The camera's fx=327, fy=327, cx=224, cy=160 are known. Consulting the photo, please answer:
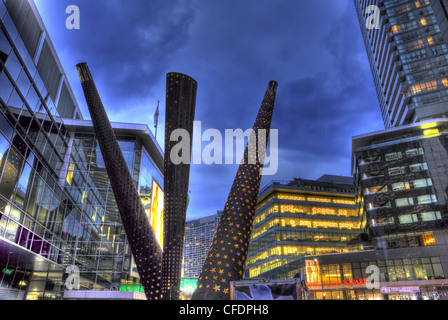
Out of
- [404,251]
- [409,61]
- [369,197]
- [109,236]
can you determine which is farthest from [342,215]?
[109,236]

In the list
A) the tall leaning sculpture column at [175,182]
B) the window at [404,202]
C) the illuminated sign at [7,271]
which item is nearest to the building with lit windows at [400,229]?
the window at [404,202]

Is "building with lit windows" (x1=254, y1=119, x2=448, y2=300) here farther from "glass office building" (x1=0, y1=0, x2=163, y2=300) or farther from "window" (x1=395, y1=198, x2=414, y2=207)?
"glass office building" (x1=0, y1=0, x2=163, y2=300)

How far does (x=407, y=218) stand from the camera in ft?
170

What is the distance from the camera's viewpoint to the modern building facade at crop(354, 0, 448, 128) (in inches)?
2968

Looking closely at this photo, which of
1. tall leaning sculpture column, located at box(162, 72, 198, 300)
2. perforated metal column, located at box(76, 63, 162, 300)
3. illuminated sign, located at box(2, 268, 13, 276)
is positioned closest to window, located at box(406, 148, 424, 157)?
tall leaning sculpture column, located at box(162, 72, 198, 300)

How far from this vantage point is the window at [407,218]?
168ft

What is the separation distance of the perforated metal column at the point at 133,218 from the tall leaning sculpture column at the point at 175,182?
0.31 m

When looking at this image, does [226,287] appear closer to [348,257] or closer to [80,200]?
[80,200]

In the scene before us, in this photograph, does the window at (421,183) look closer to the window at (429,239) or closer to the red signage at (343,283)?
the window at (429,239)

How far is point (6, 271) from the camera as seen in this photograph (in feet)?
65.5

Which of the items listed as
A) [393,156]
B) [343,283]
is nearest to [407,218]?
[393,156]

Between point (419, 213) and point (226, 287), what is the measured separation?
176 feet

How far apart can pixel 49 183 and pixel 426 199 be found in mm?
52994

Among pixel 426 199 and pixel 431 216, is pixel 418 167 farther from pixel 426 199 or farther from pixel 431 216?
pixel 431 216
